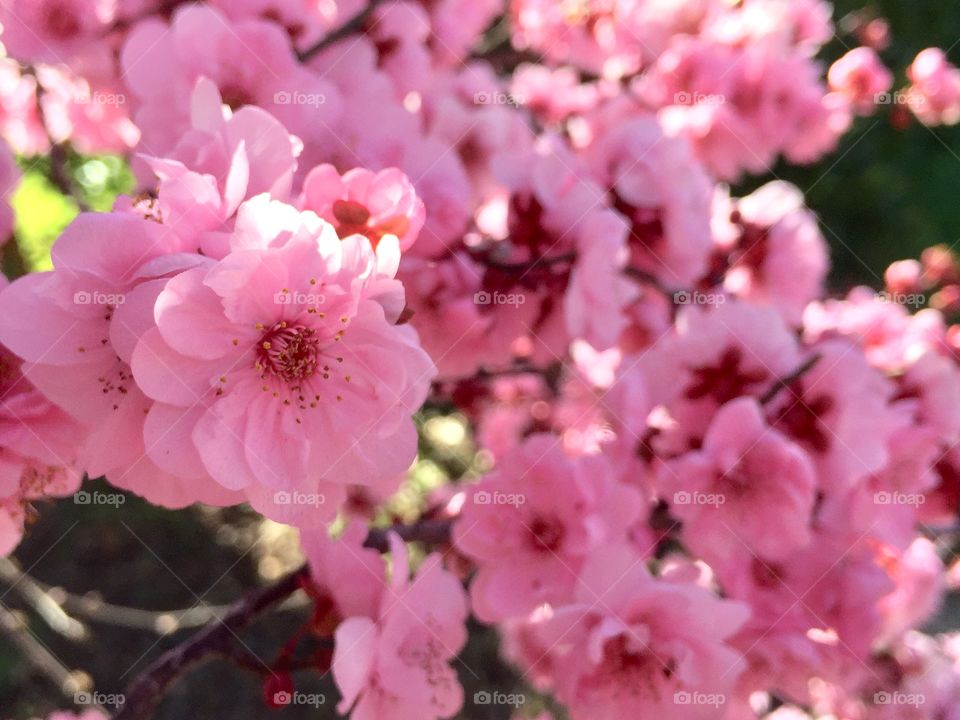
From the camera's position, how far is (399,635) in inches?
31.3

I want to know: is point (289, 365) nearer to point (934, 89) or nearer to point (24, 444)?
point (24, 444)

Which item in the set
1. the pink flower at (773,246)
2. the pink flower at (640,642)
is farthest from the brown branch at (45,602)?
the pink flower at (773,246)

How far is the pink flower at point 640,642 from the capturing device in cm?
83

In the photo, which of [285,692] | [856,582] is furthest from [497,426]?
[285,692]

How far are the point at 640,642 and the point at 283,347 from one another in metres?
0.55

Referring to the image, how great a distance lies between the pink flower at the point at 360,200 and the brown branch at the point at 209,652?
1.46 ft

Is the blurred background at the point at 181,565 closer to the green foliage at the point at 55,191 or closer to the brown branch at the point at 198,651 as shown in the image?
the green foliage at the point at 55,191

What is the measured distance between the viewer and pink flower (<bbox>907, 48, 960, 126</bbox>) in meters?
1.92

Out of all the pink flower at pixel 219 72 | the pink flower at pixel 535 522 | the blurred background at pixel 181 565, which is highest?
the pink flower at pixel 219 72

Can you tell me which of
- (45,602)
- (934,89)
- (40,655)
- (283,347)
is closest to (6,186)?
(283,347)

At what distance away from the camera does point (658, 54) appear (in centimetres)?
175

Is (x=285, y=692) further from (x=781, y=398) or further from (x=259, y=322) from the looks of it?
(x=781, y=398)

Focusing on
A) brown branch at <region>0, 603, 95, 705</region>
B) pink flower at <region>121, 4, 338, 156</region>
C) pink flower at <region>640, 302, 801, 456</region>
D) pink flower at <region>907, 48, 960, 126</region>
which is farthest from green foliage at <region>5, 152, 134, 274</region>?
pink flower at <region>907, 48, 960, 126</region>

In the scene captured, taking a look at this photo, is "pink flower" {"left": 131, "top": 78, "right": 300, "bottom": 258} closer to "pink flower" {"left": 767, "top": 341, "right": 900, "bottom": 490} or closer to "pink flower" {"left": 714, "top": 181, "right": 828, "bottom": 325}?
"pink flower" {"left": 767, "top": 341, "right": 900, "bottom": 490}
